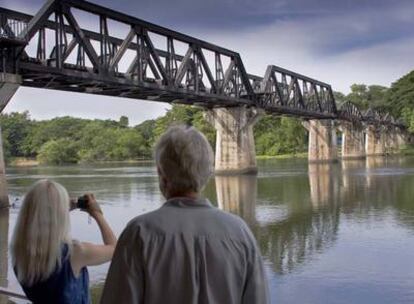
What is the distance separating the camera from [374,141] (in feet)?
393

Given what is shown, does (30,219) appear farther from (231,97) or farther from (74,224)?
(231,97)

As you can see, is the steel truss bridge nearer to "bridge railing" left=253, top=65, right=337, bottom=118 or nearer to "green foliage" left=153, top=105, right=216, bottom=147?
"bridge railing" left=253, top=65, right=337, bottom=118

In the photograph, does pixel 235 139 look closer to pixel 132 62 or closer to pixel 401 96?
pixel 132 62

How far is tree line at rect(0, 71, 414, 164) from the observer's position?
396ft

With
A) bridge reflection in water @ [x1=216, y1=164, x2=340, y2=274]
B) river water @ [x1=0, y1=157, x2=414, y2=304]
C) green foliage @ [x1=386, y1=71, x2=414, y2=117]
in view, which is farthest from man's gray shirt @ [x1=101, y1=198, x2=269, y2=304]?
green foliage @ [x1=386, y1=71, x2=414, y2=117]

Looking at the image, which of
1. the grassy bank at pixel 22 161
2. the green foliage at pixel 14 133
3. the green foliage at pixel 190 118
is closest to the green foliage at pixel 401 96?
the green foliage at pixel 190 118

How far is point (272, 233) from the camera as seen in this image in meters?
17.7

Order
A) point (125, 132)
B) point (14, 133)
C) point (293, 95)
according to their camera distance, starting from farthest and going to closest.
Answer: point (14, 133)
point (125, 132)
point (293, 95)

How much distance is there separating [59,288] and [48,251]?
0.25m

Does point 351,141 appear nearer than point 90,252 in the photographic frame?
No

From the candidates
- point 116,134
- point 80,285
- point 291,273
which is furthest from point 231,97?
point 116,134

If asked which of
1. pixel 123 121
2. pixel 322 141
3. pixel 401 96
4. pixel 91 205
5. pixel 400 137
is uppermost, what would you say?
pixel 401 96

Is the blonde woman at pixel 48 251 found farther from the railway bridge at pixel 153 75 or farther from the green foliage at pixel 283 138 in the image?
the green foliage at pixel 283 138

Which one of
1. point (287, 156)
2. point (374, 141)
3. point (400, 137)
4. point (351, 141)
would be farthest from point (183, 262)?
point (400, 137)
